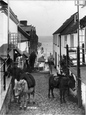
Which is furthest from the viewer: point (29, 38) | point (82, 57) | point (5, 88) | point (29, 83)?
point (29, 38)

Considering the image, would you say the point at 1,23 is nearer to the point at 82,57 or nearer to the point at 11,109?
the point at 11,109

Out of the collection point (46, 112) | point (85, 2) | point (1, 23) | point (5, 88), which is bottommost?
point (46, 112)

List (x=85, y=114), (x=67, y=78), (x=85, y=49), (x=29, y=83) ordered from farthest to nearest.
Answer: (x=85, y=49) < (x=67, y=78) < (x=29, y=83) < (x=85, y=114)

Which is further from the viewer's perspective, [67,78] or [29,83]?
[67,78]

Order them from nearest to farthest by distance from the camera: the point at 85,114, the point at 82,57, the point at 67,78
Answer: the point at 85,114
the point at 67,78
the point at 82,57

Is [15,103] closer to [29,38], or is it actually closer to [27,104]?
[27,104]

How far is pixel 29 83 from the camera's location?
5.40 metres

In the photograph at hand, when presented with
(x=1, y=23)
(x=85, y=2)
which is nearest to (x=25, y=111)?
(x=1, y=23)

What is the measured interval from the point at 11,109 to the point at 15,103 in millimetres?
415

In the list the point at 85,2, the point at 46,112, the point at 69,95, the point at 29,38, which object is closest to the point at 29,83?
the point at 46,112

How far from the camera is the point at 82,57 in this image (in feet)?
22.2

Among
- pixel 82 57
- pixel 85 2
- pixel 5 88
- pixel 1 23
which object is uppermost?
pixel 85 2

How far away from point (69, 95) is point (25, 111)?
212cm

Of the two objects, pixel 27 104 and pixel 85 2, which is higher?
pixel 85 2
